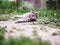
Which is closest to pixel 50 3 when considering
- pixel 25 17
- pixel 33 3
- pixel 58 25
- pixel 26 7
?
pixel 33 3

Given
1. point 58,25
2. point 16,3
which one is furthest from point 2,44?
point 16,3

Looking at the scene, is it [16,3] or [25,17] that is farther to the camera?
[16,3]

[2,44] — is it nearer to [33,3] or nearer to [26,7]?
[26,7]

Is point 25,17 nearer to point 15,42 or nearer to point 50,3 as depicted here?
point 15,42

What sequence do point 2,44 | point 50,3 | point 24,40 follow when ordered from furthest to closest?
point 50,3 → point 24,40 → point 2,44

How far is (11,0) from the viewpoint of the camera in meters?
16.4

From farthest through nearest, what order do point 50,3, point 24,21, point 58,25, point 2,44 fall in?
1. point 50,3
2. point 24,21
3. point 58,25
4. point 2,44

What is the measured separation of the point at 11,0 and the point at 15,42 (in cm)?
1221

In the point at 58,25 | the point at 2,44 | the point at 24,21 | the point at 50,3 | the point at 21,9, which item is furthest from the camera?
the point at 50,3

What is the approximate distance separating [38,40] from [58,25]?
381cm

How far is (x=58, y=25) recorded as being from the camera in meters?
8.38

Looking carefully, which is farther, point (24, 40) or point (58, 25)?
point (58, 25)

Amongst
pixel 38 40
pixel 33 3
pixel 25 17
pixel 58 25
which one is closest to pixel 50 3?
pixel 33 3

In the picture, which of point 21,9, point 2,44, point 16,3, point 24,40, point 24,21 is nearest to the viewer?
point 2,44
